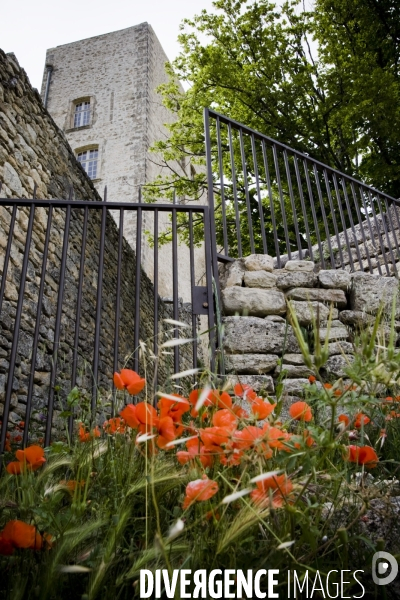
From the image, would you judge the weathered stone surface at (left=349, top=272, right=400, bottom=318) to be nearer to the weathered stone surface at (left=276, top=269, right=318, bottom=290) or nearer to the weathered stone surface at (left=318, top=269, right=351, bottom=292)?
the weathered stone surface at (left=318, top=269, right=351, bottom=292)

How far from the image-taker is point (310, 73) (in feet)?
31.1

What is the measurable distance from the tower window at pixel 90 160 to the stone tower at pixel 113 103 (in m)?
0.03

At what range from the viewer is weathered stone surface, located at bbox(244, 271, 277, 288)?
9.87 ft

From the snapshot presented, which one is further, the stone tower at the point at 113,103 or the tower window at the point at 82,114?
the tower window at the point at 82,114

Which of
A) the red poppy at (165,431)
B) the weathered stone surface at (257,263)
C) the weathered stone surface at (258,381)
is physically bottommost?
the red poppy at (165,431)

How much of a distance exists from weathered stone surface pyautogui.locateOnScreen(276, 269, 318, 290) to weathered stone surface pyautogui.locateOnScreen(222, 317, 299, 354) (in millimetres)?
392

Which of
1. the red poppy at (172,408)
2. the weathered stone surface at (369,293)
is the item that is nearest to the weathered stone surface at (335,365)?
the weathered stone surface at (369,293)

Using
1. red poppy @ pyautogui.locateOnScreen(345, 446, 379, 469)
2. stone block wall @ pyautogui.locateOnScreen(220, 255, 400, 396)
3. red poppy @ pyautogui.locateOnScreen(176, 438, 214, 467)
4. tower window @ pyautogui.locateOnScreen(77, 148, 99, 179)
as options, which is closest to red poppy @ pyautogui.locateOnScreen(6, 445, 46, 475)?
red poppy @ pyautogui.locateOnScreen(176, 438, 214, 467)

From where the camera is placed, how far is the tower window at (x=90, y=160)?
14758 millimetres

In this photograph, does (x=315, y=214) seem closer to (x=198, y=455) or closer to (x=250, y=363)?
Answer: (x=250, y=363)

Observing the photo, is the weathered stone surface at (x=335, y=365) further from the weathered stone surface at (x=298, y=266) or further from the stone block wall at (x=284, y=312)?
the weathered stone surface at (x=298, y=266)

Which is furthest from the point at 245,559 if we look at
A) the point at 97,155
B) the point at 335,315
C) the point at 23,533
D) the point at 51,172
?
the point at 97,155

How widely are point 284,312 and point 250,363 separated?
19.7 inches

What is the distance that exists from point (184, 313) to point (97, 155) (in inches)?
291
